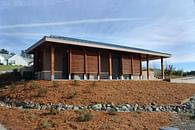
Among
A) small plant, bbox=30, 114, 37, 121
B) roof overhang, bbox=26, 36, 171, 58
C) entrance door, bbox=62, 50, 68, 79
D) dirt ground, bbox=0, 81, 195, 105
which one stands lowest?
small plant, bbox=30, 114, 37, 121

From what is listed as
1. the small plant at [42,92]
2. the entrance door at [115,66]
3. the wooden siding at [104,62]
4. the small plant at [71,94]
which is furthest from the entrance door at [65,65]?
the small plant at [71,94]

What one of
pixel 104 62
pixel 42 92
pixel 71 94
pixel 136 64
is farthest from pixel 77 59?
pixel 136 64

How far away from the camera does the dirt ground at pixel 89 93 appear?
44.3 feet

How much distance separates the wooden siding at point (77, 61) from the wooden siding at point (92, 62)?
27.4 inches

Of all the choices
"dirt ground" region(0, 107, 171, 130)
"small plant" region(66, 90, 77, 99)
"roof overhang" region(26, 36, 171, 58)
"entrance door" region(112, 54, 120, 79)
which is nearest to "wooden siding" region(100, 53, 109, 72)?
"entrance door" region(112, 54, 120, 79)

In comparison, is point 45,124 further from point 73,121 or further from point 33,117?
point 33,117

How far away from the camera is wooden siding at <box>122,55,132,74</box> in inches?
982

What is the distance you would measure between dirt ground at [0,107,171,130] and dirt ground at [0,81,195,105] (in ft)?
6.13

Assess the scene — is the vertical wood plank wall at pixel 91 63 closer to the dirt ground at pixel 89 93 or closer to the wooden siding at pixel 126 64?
the wooden siding at pixel 126 64

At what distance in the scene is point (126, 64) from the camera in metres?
25.3

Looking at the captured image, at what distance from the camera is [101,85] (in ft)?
54.6

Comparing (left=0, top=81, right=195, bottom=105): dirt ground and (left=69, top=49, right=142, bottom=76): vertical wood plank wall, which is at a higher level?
(left=69, top=49, right=142, bottom=76): vertical wood plank wall

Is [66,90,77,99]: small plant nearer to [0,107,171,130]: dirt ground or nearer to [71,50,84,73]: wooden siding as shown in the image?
[0,107,171,130]: dirt ground

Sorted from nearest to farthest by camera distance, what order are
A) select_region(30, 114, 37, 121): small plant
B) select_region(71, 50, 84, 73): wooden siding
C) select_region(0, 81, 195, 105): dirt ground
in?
select_region(30, 114, 37, 121): small plant, select_region(0, 81, 195, 105): dirt ground, select_region(71, 50, 84, 73): wooden siding
